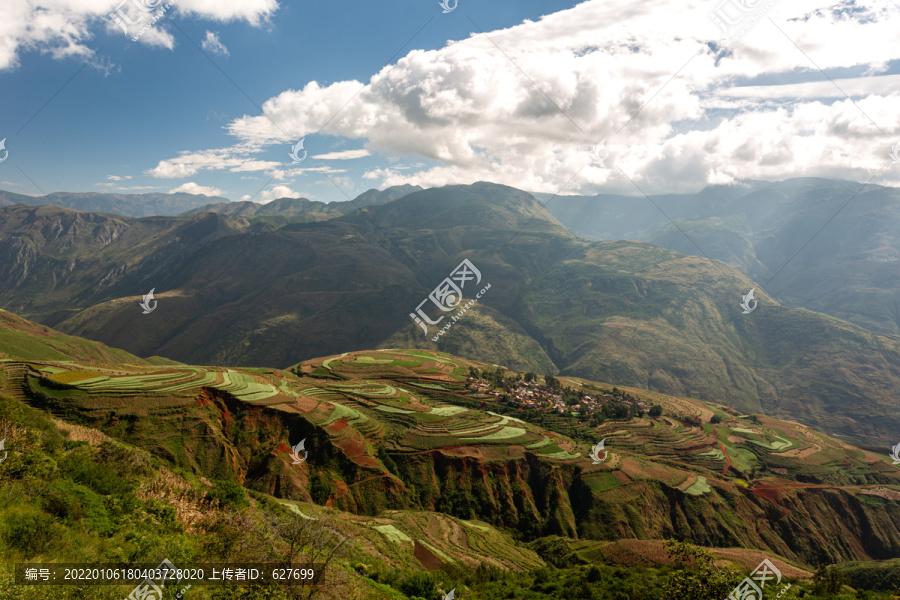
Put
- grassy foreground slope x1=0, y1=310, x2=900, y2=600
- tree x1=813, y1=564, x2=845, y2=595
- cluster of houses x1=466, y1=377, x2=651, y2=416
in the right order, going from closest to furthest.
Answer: grassy foreground slope x1=0, y1=310, x2=900, y2=600 → tree x1=813, y1=564, x2=845, y2=595 → cluster of houses x1=466, y1=377, x2=651, y2=416

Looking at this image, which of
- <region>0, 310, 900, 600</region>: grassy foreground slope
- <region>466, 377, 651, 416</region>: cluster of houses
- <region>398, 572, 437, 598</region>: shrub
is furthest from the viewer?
<region>466, 377, 651, 416</region>: cluster of houses

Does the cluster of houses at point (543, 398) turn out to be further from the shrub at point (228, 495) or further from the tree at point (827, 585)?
the shrub at point (228, 495)

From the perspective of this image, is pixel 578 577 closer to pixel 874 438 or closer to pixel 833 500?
pixel 833 500

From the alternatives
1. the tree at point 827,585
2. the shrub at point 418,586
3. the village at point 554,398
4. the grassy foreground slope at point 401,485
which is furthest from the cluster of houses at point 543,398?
the shrub at point 418,586

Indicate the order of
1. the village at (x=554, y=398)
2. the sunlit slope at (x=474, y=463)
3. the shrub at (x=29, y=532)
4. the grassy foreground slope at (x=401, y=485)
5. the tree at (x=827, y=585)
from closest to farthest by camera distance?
the shrub at (x=29, y=532) → the grassy foreground slope at (x=401, y=485) → the tree at (x=827, y=585) → the sunlit slope at (x=474, y=463) → the village at (x=554, y=398)

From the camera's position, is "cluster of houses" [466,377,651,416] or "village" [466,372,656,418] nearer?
"village" [466,372,656,418]

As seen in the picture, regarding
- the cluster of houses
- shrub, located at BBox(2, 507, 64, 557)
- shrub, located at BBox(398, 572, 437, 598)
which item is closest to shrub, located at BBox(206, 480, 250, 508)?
shrub, located at BBox(398, 572, 437, 598)

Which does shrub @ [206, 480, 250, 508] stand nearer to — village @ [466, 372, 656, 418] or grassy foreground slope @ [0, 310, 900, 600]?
grassy foreground slope @ [0, 310, 900, 600]
